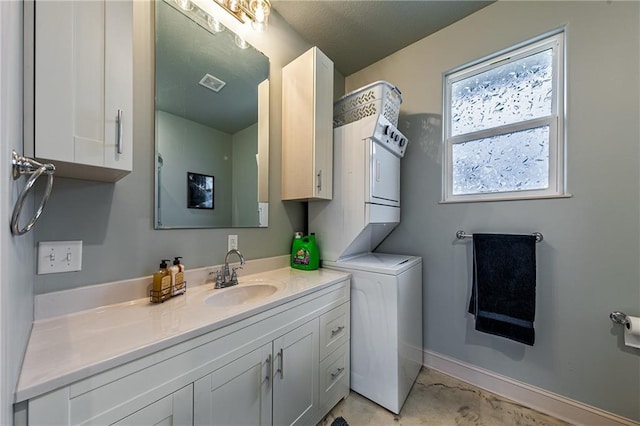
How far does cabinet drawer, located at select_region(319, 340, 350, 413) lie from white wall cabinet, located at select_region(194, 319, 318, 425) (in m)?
0.08

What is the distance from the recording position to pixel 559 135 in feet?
4.99

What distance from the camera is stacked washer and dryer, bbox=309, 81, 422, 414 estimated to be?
1.52 metres

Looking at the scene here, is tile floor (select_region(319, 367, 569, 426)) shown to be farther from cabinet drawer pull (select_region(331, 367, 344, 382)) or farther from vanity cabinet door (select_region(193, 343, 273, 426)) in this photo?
vanity cabinet door (select_region(193, 343, 273, 426))

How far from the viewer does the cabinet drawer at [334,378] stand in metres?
1.41

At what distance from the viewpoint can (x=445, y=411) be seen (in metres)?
1.54

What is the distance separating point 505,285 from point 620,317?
0.51 metres

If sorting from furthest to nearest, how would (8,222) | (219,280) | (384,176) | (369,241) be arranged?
1. (369,241)
2. (384,176)
3. (219,280)
4. (8,222)

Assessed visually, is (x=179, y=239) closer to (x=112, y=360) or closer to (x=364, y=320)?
(x=112, y=360)

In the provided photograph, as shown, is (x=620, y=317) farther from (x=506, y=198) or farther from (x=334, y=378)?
(x=334, y=378)

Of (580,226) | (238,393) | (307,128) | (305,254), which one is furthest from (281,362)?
(580,226)

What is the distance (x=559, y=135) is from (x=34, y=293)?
2.81 metres

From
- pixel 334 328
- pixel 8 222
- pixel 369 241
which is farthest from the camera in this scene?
pixel 369 241

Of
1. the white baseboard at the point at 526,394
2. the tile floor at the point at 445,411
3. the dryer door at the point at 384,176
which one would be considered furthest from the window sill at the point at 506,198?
the tile floor at the point at 445,411

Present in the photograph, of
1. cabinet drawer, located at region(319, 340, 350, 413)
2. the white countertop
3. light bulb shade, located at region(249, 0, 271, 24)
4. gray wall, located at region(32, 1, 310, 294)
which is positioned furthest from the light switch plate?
light bulb shade, located at region(249, 0, 271, 24)
